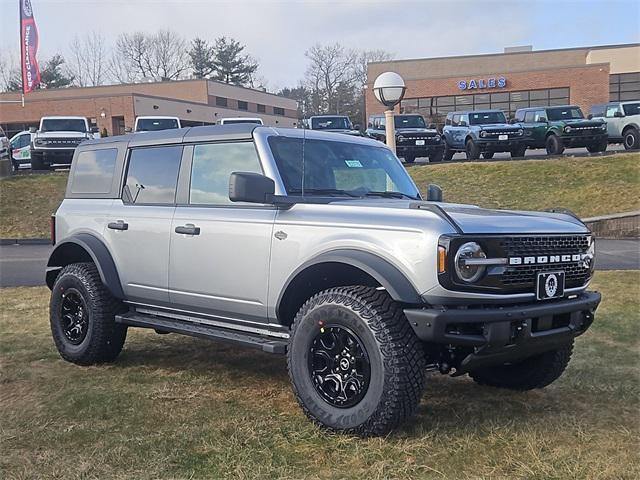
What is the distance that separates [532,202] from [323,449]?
47.0 feet

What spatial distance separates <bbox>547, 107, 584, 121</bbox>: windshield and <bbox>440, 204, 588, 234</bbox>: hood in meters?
19.8

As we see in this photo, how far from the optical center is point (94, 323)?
5492mm

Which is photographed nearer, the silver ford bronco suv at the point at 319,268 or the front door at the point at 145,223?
the silver ford bronco suv at the point at 319,268

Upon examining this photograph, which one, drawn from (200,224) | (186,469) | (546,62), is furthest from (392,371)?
(546,62)

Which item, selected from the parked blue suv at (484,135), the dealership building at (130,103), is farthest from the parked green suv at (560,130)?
the dealership building at (130,103)

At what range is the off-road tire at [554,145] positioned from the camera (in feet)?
72.3

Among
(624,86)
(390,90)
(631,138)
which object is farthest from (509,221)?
(624,86)

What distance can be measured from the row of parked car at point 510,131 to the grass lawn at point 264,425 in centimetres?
1651

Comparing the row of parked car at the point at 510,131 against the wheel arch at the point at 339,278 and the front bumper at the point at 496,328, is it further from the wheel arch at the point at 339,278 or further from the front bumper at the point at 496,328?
the front bumper at the point at 496,328

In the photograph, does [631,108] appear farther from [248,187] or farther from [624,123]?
[248,187]

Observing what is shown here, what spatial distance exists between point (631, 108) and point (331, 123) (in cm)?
1047

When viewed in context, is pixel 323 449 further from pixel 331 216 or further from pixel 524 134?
pixel 524 134

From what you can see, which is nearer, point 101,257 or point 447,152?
point 101,257

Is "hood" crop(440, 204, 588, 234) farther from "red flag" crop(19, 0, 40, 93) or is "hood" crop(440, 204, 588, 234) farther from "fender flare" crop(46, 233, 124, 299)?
"red flag" crop(19, 0, 40, 93)
